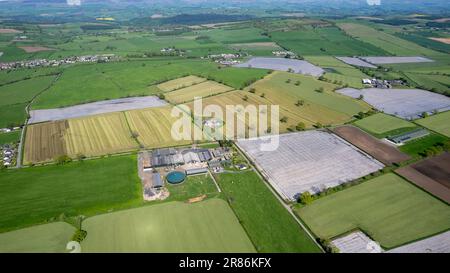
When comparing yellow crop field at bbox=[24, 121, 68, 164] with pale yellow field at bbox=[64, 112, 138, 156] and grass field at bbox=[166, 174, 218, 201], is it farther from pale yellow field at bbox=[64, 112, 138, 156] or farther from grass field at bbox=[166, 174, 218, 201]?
grass field at bbox=[166, 174, 218, 201]

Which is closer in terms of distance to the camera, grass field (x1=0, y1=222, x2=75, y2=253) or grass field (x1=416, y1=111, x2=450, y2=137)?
grass field (x1=0, y1=222, x2=75, y2=253)

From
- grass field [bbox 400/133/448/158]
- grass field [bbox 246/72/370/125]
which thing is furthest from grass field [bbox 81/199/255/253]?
grass field [bbox 246/72/370/125]

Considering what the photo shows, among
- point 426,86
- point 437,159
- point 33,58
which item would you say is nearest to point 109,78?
point 33,58

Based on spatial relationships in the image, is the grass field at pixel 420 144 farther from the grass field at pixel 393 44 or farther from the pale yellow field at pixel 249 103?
the grass field at pixel 393 44

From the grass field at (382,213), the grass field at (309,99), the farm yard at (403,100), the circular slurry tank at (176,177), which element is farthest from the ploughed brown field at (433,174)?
the circular slurry tank at (176,177)

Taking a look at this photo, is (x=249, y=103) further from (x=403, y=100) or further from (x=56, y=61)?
(x=56, y=61)

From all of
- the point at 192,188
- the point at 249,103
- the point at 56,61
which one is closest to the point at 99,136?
the point at 192,188

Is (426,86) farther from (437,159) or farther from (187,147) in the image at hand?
(187,147)
